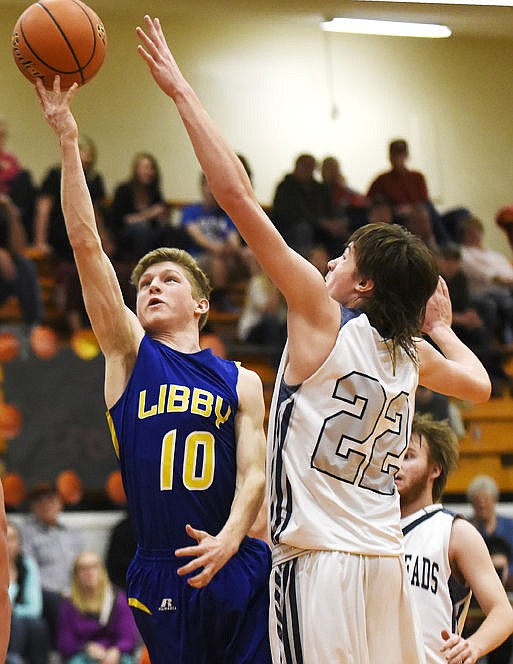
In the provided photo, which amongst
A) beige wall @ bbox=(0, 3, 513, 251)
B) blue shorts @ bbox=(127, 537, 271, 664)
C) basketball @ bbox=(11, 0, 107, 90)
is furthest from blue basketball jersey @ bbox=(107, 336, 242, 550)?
beige wall @ bbox=(0, 3, 513, 251)

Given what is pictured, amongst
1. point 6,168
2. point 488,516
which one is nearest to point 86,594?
point 488,516

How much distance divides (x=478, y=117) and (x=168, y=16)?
449 cm

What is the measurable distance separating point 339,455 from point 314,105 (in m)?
11.6

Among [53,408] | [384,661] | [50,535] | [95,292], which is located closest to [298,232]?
[53,408]

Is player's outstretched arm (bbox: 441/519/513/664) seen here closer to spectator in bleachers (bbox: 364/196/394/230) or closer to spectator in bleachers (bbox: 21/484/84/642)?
spectator in bleachers (bbox: 21/484/84/642)

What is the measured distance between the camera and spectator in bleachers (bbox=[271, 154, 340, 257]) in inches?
446

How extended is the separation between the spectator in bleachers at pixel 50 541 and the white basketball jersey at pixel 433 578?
5.04 m

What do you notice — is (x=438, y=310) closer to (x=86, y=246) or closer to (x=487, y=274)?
(x=86, y=246)

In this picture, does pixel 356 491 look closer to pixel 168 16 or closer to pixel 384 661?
pixel 384 661

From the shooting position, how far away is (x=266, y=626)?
3543 mm

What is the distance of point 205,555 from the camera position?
10.7 feet

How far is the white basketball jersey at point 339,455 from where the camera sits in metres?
3.08

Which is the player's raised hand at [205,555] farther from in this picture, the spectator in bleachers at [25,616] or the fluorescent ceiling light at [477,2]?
the fluorescent ceiling light at [477,2]

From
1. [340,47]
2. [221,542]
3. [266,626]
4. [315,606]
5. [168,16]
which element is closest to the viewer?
[315,606]
